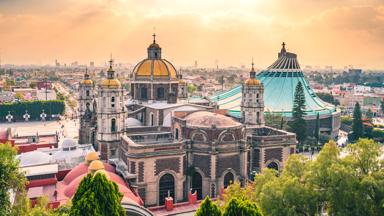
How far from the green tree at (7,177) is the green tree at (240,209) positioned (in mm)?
8390

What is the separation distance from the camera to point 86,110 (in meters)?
35.5

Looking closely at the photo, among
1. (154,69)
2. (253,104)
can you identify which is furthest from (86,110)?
(253,104)

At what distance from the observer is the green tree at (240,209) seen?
13.3m

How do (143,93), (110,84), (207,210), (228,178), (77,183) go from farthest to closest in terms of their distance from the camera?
1. (143,93)
2. (110,84)
3. (228,178)
4. (77,183)
5. (207,210)

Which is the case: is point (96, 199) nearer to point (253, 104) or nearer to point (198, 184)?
point (198, 184)

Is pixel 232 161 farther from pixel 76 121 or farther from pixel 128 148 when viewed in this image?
pixel 76 121

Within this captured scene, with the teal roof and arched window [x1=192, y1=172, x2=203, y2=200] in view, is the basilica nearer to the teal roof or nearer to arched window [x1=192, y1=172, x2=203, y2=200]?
arched window [x1=192, y1=172, x2=203, y2=200]

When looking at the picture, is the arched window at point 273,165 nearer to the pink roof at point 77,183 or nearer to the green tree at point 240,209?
the pink roof at point 77,183

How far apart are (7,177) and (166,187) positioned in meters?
12.0

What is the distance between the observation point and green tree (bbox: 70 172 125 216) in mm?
13602

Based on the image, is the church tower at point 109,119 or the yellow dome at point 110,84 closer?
the church tower at point 109,119

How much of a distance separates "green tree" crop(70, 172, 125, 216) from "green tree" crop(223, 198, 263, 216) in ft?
13.3

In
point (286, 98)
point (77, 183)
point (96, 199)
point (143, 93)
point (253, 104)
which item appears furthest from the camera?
point (286, 98)

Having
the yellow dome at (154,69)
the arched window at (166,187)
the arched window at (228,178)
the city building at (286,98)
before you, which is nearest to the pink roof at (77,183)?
the arched window at (166,187)
